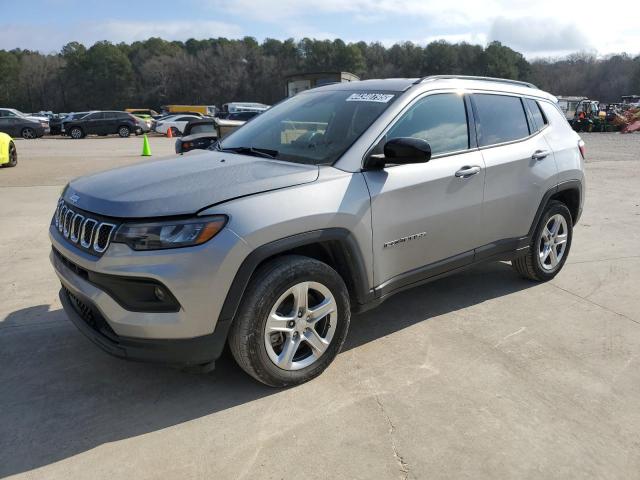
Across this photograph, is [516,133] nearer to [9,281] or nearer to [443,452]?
[443,452]

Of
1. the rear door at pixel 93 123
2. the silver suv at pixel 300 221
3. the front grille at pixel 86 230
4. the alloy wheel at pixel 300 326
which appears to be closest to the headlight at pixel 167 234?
the silver suv at pixel 300 221

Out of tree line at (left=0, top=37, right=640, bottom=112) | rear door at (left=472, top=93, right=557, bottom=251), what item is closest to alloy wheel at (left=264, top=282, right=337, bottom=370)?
rear door at (left=472, top=93, right=557, bottom=251)

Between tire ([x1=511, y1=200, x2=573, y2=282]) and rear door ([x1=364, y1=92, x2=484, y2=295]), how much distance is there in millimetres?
971

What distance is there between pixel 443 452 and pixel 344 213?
4.48 ft

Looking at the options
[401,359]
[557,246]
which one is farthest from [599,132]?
[401,359]

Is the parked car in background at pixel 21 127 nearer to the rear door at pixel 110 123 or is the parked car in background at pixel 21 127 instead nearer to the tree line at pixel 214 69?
the rear door at pixel 110 123

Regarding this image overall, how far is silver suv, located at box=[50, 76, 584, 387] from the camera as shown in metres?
2.57

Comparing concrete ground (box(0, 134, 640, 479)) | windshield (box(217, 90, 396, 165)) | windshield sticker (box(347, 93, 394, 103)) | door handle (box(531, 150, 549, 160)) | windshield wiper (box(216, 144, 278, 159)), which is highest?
windshield sticker (box(347, 93, 394, 103))

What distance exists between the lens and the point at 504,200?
13.2 feet

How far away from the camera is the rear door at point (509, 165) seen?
155 inches

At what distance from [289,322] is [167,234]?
33.9 inches

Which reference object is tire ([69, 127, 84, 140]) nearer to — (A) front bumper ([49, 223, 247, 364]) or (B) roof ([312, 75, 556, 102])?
(B) roof ([312, 75, 556, 102])

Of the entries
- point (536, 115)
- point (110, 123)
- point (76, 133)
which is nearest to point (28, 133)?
point (76, 133)

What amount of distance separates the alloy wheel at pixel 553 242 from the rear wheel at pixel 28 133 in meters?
30.8
